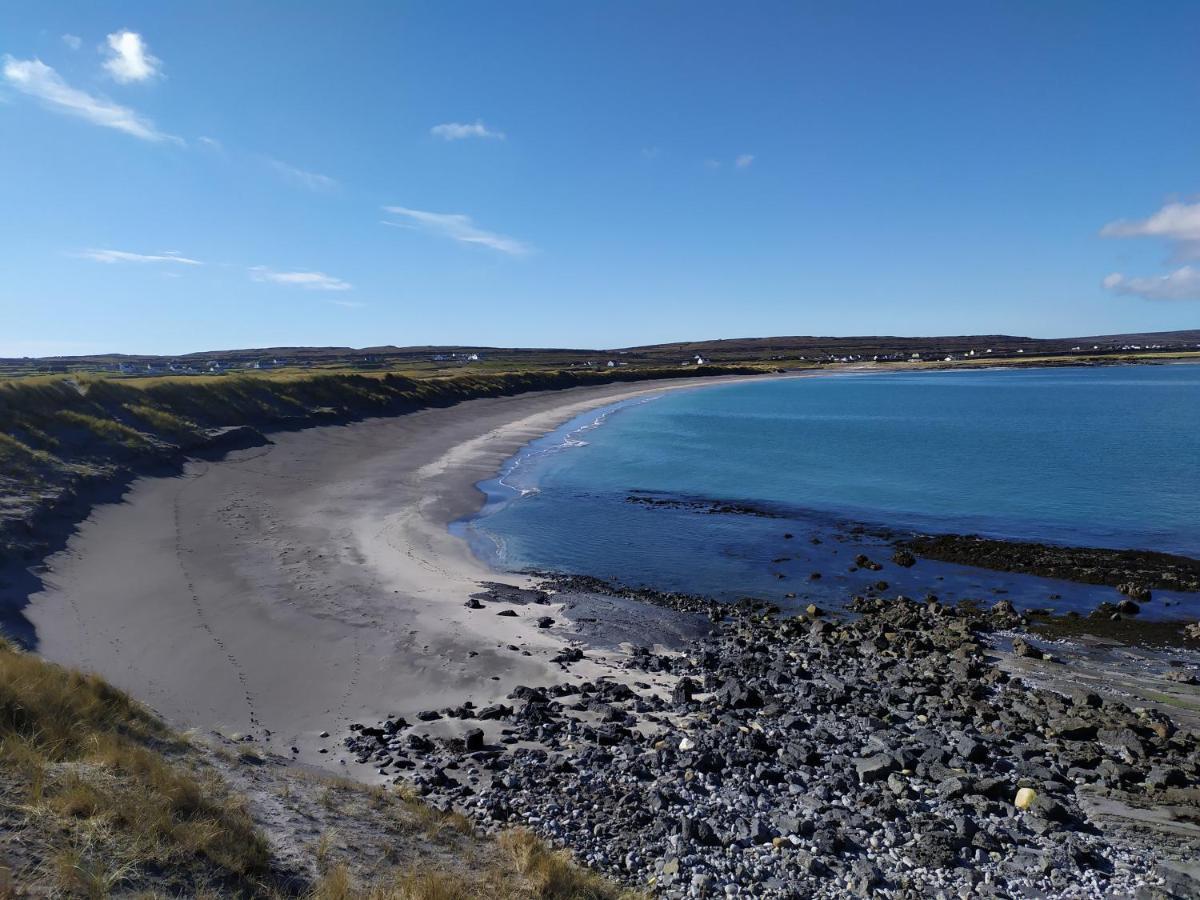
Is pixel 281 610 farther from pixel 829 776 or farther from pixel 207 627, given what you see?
pixel 829 776

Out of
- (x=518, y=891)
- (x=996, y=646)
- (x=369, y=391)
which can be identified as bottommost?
(x=996, y=646)

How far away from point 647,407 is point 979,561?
2764 inches

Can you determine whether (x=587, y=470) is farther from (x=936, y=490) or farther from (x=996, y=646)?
(x=996, y=646)

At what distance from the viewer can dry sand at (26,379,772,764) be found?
42.7 ft

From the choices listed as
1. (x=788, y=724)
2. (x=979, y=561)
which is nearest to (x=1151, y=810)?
(x=788, y=724)

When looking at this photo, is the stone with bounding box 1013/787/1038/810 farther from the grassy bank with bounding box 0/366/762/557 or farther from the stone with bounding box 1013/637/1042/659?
the grassy bank with bounding box 0/366/762/557

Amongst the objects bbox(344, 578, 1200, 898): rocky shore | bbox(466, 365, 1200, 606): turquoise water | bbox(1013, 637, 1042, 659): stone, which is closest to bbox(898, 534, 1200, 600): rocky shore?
bbox(466, 365, 1200, 606): turquoise water

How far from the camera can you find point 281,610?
679 inches

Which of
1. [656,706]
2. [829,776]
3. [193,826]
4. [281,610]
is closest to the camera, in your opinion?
[193,826]

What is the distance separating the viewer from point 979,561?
22.8m

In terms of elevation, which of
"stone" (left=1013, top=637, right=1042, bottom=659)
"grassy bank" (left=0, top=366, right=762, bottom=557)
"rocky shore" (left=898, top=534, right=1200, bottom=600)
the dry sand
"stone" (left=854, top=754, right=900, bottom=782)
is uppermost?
"grassy bank" (left=0, top=366, right=762, bottom=557)

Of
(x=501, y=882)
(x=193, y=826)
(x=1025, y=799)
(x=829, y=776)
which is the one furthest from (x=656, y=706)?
(x=193, y=826)

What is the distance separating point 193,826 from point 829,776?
8.29m

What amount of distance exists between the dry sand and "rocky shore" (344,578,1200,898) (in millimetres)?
1575
